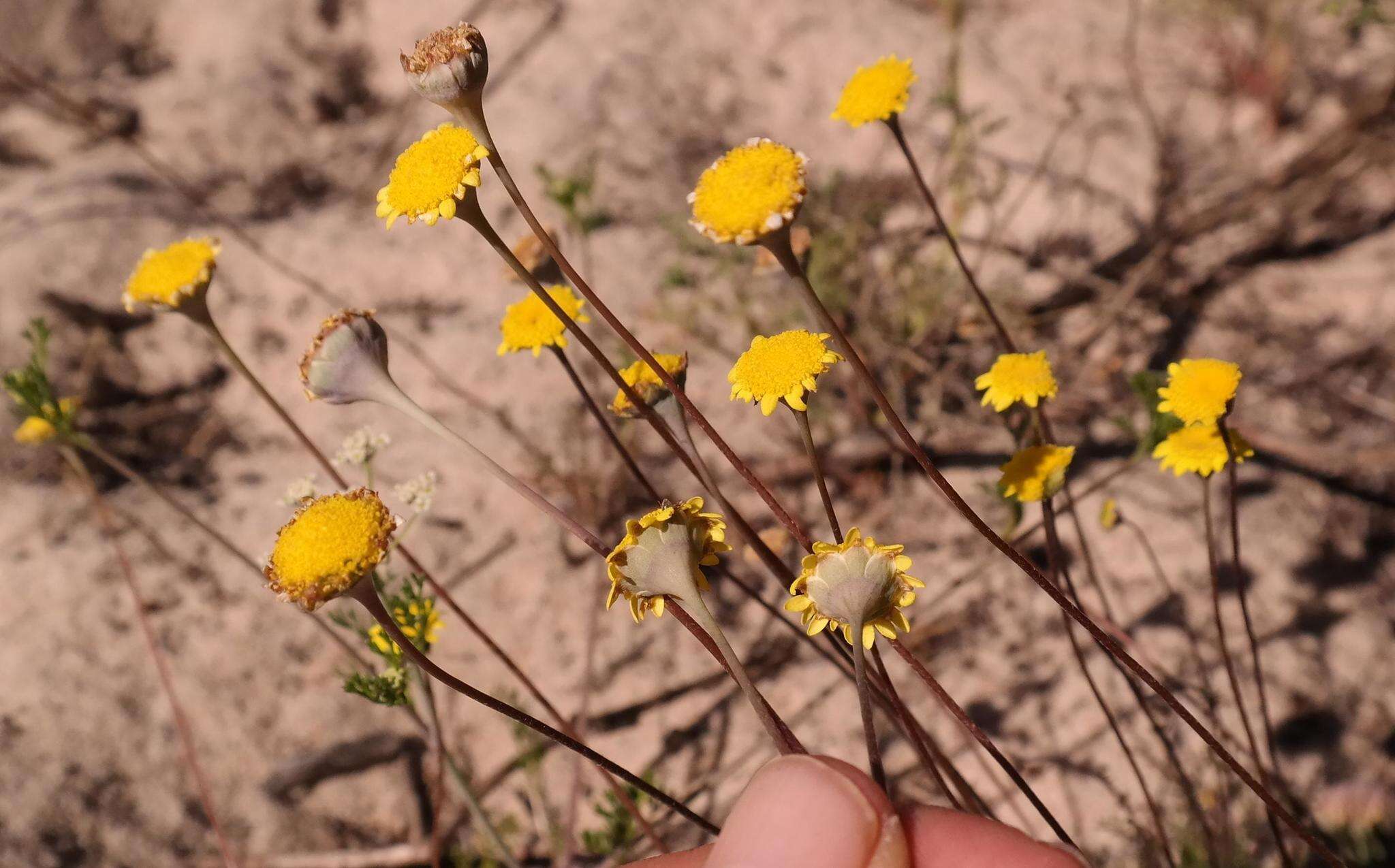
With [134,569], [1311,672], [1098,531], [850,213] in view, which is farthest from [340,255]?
[1311,672]

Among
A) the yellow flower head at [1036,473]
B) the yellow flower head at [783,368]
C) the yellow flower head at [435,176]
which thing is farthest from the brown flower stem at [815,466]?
the yellow flower head at [435,176]

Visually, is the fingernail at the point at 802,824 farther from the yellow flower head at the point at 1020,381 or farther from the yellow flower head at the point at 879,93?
the yellow flower head at the point at 879,93

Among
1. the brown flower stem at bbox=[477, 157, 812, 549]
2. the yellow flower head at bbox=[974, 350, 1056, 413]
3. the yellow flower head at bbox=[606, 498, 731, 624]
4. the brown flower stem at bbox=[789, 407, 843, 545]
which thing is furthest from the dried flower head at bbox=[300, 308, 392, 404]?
the yellow flower head at bbox=[974, 350, 1056, 413]

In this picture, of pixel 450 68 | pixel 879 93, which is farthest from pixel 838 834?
pixel 879 93

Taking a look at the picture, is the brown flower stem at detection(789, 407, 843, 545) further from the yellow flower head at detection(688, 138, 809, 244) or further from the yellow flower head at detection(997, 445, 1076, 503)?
the yellow flower head at detection(997, 445, 1076, 503)

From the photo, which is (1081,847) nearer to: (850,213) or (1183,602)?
(1183,602)

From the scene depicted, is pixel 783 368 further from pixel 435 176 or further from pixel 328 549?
pixel 328 549
